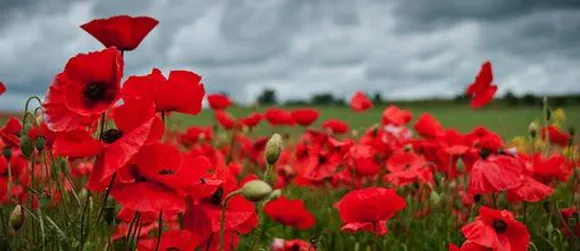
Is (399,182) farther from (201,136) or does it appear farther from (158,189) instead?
(201,136)

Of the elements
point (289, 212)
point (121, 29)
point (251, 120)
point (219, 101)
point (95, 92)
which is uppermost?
point (121, 29)

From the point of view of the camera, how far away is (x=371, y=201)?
1851 mm

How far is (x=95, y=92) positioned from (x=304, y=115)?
246cm

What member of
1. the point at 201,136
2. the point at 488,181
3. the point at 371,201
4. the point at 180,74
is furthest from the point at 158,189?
the point at 201,136

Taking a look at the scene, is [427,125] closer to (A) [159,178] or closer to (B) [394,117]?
(B) [394,117]

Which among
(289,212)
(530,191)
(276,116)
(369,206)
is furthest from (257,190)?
(276,116)

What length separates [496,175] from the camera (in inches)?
86.0

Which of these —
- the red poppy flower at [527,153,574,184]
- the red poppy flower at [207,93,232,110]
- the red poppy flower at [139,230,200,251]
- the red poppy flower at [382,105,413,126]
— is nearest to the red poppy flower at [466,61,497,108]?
the red poppy flower at [527,153,574,184]

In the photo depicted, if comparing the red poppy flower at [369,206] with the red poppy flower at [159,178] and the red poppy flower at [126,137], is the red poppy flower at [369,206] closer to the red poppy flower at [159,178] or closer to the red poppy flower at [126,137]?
the red poppy flower at [159,178]

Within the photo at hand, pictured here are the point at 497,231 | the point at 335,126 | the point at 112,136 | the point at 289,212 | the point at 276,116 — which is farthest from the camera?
the point at 276,116

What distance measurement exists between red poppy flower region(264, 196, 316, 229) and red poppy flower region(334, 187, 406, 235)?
1.23 feet

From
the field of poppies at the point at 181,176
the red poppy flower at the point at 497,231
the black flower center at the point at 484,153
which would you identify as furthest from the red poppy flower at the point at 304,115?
the red poppy flower at the point at 497,231

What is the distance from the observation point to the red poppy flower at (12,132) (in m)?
2.01

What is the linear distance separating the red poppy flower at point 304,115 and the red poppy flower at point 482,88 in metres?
1.15
